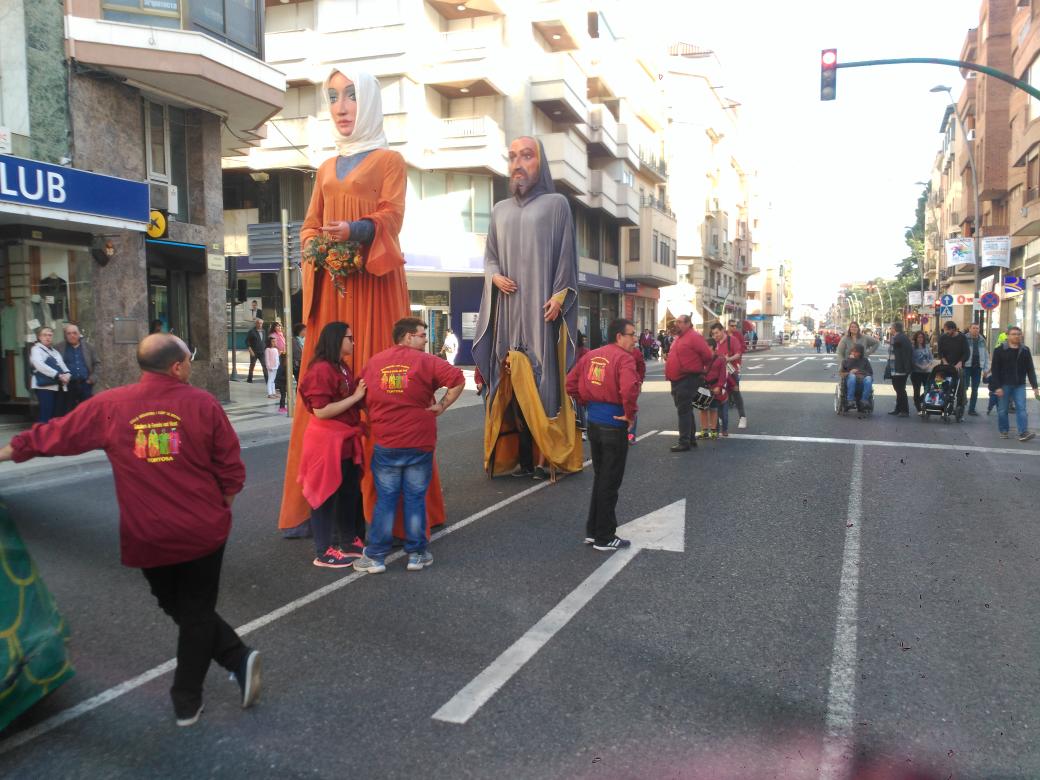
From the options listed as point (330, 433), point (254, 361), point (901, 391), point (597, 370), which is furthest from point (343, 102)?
point (254, 361)

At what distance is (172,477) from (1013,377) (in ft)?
40.3

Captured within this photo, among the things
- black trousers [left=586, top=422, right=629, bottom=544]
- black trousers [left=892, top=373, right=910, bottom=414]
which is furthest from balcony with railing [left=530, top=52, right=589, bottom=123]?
black trousers [left=586, top=422, right=629, bottom=544]

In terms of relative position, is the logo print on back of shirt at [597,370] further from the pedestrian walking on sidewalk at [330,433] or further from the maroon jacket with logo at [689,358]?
the maroon jacket with logo at [689,358]

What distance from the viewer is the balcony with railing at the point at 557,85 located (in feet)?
103

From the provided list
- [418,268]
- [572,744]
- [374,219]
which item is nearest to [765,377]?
[418,268]

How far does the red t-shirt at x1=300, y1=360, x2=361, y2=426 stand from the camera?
5.17m

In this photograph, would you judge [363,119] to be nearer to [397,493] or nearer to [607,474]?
[397,493]

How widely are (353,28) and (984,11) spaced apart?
29842 mm

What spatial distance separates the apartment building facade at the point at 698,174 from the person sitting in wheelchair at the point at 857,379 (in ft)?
125

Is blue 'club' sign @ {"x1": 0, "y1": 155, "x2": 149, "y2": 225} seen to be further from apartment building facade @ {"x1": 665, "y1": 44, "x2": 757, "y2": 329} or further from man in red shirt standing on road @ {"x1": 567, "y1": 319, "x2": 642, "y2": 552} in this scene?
apartment building facade @ {"x1": 665, "y1": 44, "x2": 757, "y2": 329}

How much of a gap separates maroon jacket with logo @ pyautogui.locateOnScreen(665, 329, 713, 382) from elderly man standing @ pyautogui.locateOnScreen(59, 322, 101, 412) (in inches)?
329

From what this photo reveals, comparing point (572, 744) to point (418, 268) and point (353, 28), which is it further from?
point (353, 28)

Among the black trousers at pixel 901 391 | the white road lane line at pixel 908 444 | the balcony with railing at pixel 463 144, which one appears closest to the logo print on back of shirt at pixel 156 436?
the white road lane line at pixel 908 444

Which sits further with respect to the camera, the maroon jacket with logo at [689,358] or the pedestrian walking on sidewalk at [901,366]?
the pedestrian walking on sidewalk at [901,366]
